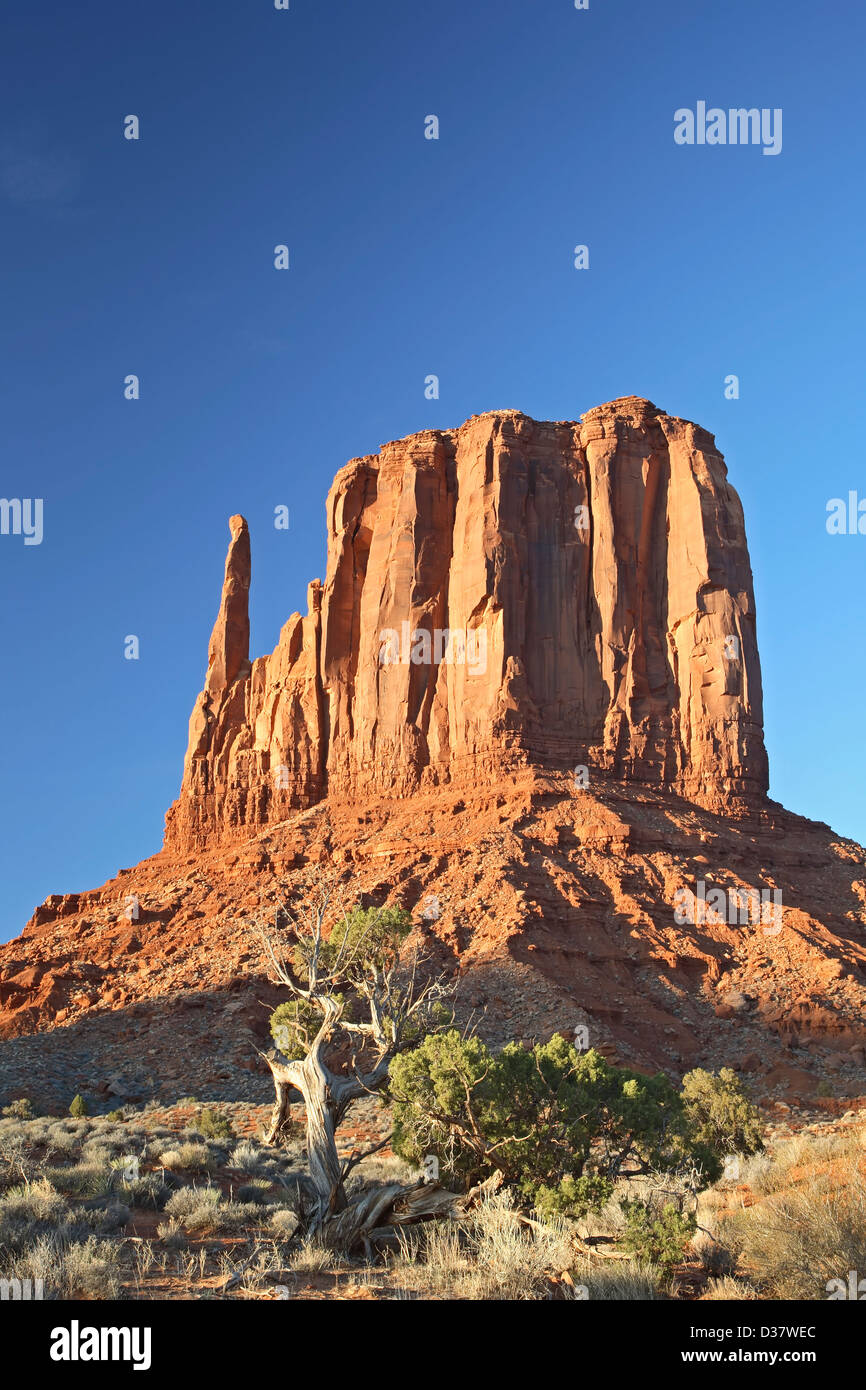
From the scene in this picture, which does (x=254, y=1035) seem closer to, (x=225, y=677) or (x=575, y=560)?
(x=575, y=560)

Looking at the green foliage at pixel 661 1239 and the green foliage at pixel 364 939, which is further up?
the green foliage at pixel 364 939

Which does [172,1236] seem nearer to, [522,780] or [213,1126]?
[213,1126]

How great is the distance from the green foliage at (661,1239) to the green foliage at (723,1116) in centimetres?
1304

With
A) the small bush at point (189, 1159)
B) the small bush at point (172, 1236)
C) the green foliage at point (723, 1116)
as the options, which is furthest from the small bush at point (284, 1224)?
the green foliage at point (723, 1116)

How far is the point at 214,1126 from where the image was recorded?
2956 centimetres

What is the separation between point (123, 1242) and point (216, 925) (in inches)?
1384

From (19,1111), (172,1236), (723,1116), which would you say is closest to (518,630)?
(723,1116)

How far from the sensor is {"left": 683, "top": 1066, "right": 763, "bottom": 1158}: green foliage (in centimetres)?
2720

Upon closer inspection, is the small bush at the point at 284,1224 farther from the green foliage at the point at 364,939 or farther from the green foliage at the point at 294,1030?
the green foliage at the point at 364,939

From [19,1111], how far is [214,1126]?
21.4 feet

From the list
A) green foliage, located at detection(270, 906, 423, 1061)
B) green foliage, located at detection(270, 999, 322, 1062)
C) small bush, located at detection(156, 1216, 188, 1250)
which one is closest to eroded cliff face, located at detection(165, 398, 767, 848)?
green foliage, located at detection(270, 906, 423, 1061)

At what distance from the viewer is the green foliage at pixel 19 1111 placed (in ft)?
105

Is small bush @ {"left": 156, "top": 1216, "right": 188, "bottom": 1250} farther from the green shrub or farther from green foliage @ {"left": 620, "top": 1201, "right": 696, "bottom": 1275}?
the green shrub
